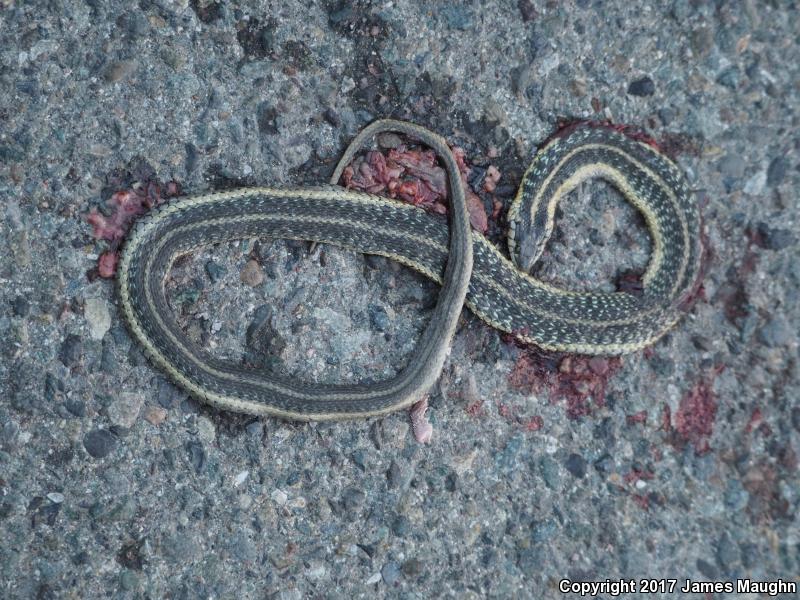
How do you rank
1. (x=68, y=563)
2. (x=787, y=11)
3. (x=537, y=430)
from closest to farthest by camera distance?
(x=68, y=563) < (x=537, y=430) < (x=787, y=11)

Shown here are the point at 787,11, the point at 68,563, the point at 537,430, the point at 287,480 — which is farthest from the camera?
the point at 787,11

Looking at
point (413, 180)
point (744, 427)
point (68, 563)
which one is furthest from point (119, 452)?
point (744, 427)

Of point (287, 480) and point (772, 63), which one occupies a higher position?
point (772, 63)

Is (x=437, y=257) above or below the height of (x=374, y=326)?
above

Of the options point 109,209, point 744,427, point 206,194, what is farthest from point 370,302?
point 744,427

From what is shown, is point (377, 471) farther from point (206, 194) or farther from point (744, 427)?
point (744, 427)

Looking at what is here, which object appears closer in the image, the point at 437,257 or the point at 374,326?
the point at 437,257

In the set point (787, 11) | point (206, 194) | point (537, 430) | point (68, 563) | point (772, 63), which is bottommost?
point (68, 563)

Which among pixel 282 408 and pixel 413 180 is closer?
pixel 282 408
